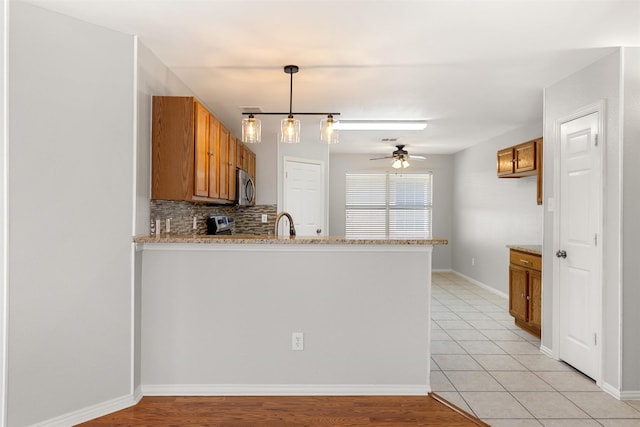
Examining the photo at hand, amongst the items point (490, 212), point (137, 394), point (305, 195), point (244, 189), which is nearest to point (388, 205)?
point (490, 212)

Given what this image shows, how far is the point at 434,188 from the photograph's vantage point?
327 inches

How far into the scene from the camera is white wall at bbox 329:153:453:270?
816 cm

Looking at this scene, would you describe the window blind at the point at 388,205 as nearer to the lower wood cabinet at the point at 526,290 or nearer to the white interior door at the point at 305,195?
the white interior door at the point at 305,195

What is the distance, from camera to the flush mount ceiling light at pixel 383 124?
5141 millimetres

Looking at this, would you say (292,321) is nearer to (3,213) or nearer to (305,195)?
(3,213)

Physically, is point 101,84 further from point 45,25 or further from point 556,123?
point 556,123

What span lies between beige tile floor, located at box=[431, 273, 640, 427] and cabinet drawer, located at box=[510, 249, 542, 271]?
2.35 ft

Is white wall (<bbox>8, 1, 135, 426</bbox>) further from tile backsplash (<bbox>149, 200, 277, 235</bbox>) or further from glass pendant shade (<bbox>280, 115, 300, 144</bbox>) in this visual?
glass pendant shade (<bbox>280, 115, 300, 144</bbox>)

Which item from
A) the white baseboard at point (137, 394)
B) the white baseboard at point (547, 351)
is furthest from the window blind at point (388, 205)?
the white baseboard at point (137, 394)

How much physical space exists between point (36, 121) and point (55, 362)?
1.38 m

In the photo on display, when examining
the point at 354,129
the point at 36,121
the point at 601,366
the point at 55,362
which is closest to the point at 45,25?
the point at 36,121

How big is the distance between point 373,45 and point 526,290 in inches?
119

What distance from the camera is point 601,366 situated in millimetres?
2920

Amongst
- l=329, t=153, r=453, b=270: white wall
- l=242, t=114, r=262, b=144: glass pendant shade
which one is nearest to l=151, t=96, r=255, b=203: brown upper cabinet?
l=242, t=114, r=262, b=144: glass pendant shade
